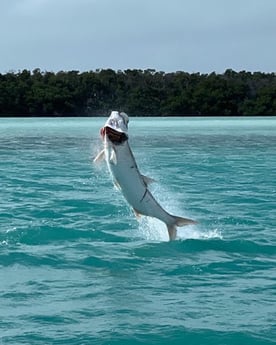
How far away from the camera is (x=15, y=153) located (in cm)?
2828

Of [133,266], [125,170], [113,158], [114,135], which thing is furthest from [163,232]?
[114,135]

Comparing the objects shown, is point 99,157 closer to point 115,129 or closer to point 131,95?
point 115,129

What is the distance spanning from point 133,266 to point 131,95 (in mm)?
68835

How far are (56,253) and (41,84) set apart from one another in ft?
229

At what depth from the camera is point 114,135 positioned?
896 centimetres

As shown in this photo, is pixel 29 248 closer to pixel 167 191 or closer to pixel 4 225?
pixel 4 225

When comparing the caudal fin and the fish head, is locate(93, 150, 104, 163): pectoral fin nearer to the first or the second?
the fish head

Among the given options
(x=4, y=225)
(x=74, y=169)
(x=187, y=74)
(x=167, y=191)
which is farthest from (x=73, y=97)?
(x=4, y=225)

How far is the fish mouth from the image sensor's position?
8906 mm

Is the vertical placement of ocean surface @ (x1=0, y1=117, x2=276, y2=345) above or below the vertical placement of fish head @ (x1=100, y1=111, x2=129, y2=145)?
below

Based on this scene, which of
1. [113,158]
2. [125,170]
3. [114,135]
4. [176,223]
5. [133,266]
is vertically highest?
[114,135]

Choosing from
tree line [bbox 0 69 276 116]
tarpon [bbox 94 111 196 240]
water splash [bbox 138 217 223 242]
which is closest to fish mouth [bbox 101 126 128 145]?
tarpon [bbox 94 111 196 240]

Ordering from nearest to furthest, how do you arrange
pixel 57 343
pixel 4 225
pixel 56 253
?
pixel 57 343
pixel 56 253
pixel 4 225

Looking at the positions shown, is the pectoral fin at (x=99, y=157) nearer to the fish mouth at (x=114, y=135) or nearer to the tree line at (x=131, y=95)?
the fish mouth at (x=114, y=135)
